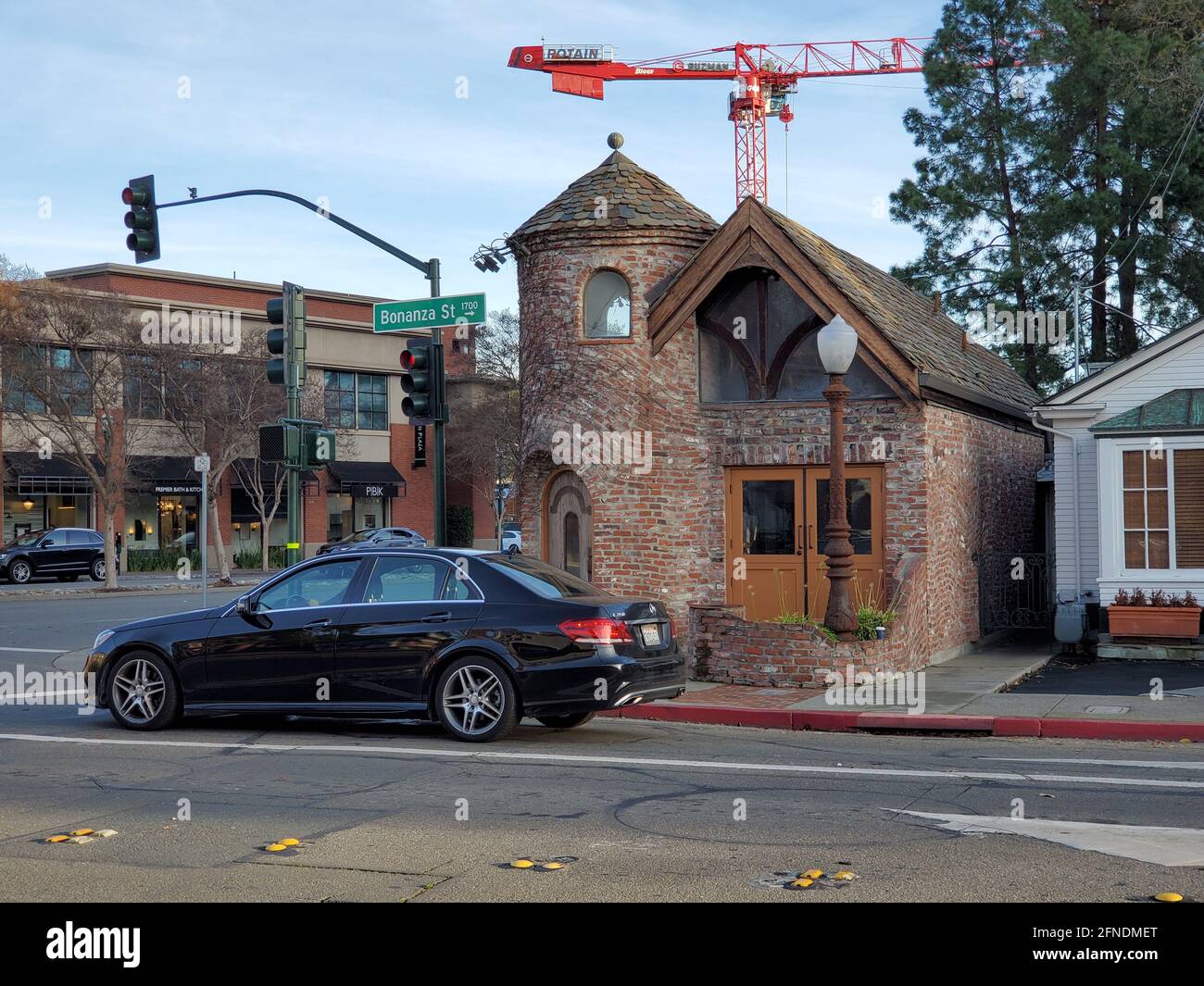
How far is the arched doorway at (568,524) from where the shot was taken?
55.7 feet

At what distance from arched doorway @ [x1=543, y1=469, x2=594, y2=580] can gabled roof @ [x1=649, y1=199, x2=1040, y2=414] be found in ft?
7.74

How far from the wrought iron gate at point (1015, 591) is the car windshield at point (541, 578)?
30.8ft

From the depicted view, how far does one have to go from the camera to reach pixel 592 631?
10.4 meters

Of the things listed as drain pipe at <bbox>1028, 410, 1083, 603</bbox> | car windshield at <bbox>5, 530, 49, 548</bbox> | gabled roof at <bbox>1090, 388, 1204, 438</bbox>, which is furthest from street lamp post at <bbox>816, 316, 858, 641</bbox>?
car windshield at <bbox>5, 530, 49, 548</bbox>

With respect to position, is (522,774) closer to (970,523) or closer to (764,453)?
(764,453)

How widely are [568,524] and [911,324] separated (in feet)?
18.6

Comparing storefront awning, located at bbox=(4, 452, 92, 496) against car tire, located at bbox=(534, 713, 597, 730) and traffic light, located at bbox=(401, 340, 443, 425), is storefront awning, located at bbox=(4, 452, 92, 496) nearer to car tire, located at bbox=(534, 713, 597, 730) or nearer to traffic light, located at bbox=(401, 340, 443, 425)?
traffic light, located at bbox=(401, 340, 443, 425)

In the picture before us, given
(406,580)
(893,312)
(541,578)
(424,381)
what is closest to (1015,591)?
(893,312)

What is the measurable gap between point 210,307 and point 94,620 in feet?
82.6

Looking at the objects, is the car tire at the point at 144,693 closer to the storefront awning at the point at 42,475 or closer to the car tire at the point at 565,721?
the car tire at the point at 565,721

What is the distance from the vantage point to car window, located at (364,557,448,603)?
10891 mm

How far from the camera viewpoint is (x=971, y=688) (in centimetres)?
1368

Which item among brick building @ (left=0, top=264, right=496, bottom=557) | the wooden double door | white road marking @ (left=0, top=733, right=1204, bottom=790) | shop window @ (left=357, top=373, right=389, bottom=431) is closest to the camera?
white road marking @ (left=0, top=733, right=1204, bottom=790)
